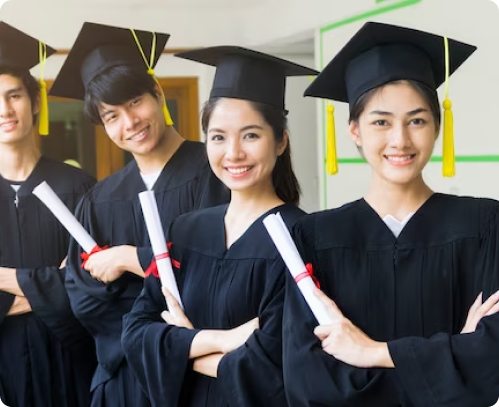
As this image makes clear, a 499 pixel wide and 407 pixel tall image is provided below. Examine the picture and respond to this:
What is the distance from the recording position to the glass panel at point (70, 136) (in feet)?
10.3

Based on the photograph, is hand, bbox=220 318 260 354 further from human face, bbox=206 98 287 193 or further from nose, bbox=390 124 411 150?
nose, bbox=390 124 411 150

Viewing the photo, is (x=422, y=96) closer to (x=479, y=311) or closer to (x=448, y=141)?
(x=448, y=141)

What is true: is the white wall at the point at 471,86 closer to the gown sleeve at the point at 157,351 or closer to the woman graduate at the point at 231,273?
the woman graduate at the point at 231,273

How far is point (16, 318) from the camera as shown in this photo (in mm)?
2180

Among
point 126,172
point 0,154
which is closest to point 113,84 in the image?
point 126,172

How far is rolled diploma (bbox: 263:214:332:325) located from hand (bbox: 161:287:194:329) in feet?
1.10

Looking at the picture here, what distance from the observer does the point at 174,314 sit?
5.16 feet

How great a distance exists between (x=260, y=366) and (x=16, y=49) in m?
Result: 1.39

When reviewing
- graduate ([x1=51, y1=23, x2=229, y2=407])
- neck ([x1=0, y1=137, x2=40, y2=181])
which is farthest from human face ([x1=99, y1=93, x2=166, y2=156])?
neck ([x1=0, y1=137, x2=40, y2=181])

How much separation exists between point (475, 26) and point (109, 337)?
215 cm

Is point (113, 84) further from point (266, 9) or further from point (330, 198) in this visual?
point (266, 9)

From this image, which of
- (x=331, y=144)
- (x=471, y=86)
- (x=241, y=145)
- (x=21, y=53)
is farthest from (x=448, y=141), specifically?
(x=471, y=86)

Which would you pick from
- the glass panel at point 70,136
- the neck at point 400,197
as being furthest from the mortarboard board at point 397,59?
the glass panel at point 70,136

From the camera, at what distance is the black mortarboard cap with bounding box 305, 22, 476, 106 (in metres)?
1.36
